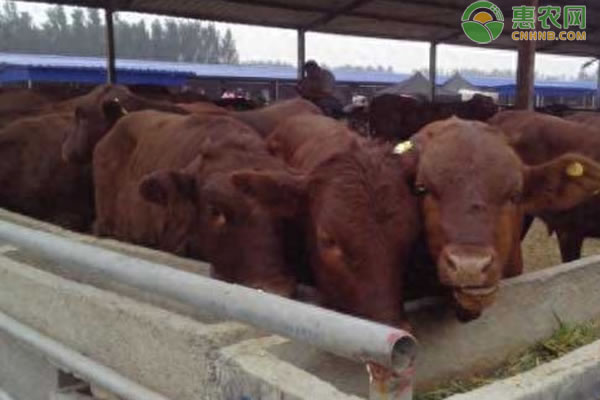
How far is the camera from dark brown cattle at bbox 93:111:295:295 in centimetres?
283

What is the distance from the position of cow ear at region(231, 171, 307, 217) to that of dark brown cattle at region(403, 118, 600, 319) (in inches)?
15.8

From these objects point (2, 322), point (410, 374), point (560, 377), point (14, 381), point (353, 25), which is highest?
point (353, 25)

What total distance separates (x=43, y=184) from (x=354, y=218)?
413 cm

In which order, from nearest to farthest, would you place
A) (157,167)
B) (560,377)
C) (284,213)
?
(560,377), (284,213), (157,167)

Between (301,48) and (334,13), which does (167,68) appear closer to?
(301,48)

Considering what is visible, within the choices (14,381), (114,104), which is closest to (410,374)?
(14,381)

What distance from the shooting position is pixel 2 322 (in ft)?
9.28

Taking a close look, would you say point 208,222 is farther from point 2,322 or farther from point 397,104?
point 397,104

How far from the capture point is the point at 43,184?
5949 mm

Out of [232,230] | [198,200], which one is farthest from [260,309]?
[198,200]

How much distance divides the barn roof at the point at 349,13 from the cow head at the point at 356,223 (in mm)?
10089

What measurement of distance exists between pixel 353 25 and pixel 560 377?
14949mm

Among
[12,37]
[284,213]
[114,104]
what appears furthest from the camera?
[12,37]

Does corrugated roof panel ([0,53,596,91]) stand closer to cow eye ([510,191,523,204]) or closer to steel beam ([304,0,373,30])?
steel beam ([304,0,373,30])
